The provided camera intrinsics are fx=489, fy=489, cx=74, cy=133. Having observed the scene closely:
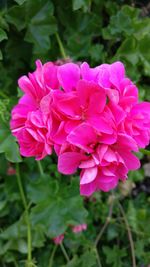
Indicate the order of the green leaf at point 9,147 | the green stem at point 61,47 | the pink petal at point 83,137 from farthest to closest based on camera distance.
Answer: the green stem at point 61,47 < the green leaf at point 9,147 < the pink petal at point 83,137

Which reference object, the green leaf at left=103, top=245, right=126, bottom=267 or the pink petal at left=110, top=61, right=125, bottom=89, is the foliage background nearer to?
the green leaf at left=103, top=245, right=126, bottom=267

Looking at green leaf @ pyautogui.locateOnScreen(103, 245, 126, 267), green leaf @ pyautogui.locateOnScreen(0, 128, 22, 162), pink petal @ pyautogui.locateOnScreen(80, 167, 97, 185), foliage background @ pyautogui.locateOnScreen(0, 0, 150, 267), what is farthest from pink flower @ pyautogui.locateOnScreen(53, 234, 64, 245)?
pink petal @ pyautogui.locateOnScreen(80, 167, 97, 185)

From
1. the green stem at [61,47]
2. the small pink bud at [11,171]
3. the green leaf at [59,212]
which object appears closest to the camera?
the green leaf at [59,212]

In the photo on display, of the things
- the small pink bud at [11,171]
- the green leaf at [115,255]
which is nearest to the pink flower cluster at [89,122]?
the small pink bud at [11,171]

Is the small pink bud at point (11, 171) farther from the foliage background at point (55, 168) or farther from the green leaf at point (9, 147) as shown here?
the green leaf at point (9, 147)

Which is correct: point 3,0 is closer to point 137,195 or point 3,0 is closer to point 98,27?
point 98,27

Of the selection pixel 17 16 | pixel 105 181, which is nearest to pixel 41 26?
pixel 17 16

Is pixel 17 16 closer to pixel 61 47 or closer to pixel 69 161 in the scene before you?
pixel 61 47
